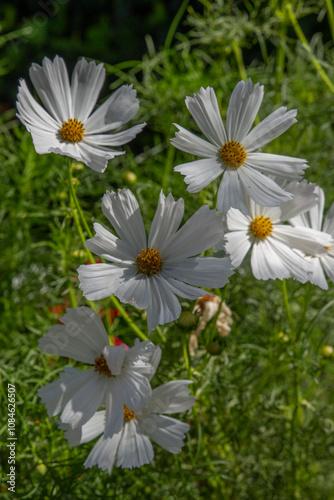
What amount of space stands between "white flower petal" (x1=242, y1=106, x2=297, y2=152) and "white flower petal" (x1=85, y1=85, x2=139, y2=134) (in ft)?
0.47

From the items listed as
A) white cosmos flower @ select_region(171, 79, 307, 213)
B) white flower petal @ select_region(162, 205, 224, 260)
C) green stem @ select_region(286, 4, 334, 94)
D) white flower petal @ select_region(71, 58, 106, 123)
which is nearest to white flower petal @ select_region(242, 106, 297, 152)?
white cosmos flower @ select_region(171, 79, 307, 213)

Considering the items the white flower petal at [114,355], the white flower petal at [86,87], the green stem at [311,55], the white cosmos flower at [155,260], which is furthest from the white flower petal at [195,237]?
the green stem at [311,55]

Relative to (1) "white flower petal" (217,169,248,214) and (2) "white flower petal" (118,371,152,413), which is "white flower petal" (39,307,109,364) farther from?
(1) "white flower petal" (217,169,248,214)

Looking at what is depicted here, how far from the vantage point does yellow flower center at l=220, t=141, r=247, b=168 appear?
527 mm

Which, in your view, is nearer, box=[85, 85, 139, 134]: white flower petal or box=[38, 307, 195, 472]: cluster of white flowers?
box=[38, 307, 195, 472]: cluster of white flowers

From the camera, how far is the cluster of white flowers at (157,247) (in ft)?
1.59

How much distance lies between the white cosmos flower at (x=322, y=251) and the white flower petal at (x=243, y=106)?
0.46ft

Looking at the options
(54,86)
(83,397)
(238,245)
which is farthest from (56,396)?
(54,86)

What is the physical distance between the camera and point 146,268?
509 millimetres

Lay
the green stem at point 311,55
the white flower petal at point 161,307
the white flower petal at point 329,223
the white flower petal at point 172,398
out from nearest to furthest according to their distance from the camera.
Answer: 1. the white flower petal at point 161,307
2. the white flower petal at point 172,398
3. the white flower petal at point 329,223
4. the green stem at point 311,55

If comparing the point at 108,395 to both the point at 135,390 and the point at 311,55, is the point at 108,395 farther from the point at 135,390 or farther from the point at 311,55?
the point at 311,55

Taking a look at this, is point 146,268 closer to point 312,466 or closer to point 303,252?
point 303,252

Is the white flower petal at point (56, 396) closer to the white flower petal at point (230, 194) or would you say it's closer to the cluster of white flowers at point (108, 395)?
the cluster of white flowers at point (108, 395)

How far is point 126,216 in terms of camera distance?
20.6 inches
